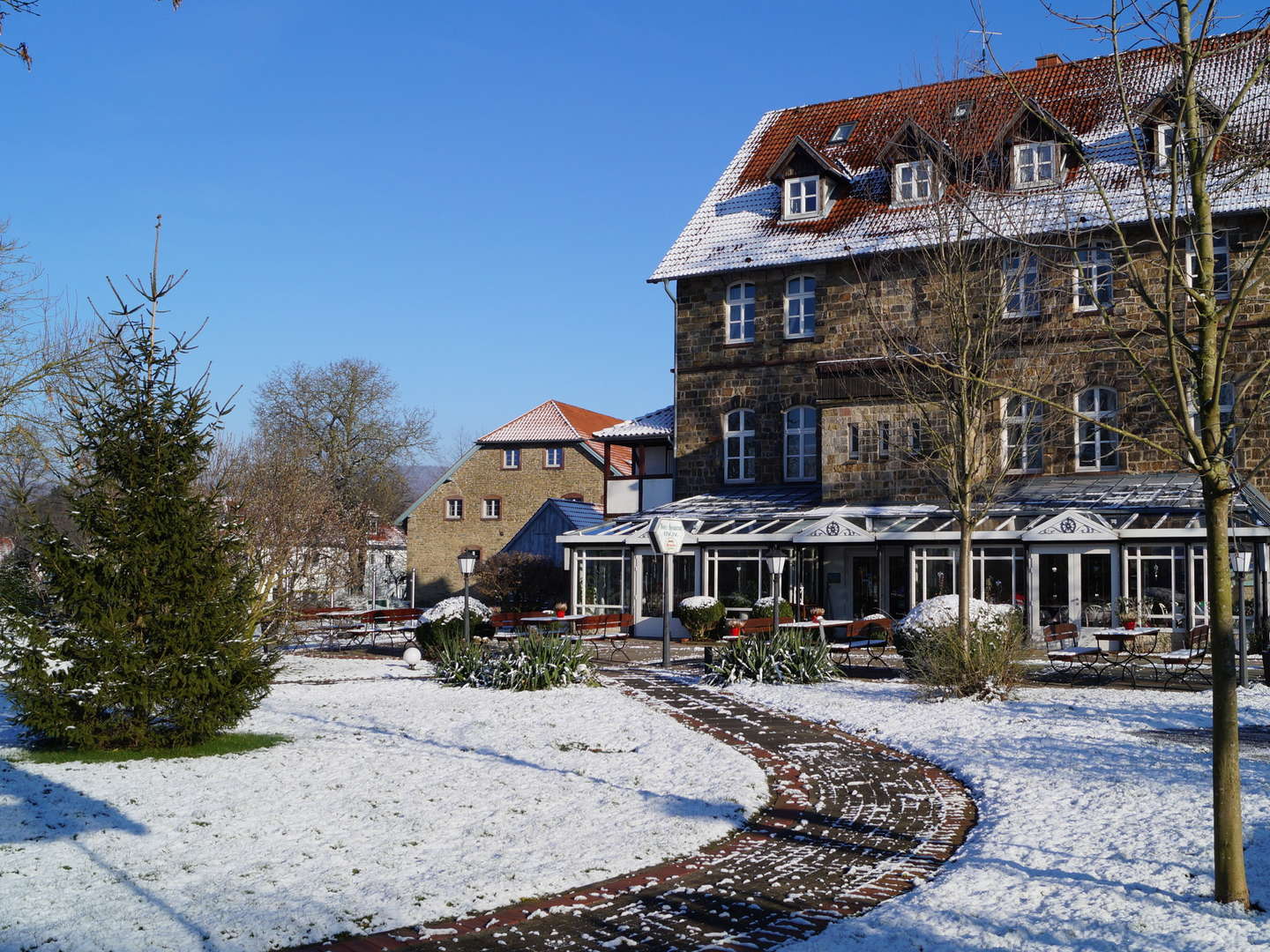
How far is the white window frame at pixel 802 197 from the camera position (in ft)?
89.9

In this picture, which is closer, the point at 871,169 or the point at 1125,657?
the point at 1125,657

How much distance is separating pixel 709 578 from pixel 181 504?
54.5 feet

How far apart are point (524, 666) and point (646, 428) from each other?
55.4 ft

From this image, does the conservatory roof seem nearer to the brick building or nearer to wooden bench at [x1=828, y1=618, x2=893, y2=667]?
the brick building

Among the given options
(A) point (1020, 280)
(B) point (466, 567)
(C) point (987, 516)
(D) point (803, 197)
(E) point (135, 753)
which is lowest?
(E) point (135, 753)

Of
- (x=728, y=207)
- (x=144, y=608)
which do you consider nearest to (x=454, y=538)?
(x=728, y=207)

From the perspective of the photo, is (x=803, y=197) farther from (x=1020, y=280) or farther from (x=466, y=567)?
(x=466, y=567)

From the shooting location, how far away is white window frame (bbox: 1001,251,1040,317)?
51.4 feet

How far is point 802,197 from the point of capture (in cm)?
2770

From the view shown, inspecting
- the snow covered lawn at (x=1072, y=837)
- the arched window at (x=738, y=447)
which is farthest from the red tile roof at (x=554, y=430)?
the snow covered lawn at (x=1072, y=837)

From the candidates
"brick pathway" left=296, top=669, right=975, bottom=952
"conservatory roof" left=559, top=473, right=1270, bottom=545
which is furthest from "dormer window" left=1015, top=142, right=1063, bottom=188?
"brick pathway" left=296, top=669, right=975, bottom=952

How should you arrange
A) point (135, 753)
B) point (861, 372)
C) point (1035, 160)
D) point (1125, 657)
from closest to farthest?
point (135, 753) < point (1125, 657) < point (1035, 160) < point (861, 372)

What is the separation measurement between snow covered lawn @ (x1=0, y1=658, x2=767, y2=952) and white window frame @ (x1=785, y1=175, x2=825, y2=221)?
18.5m

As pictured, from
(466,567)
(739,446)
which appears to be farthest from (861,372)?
(466,567)
